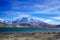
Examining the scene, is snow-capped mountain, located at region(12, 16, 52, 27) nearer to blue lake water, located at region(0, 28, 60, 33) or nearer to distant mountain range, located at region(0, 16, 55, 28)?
distant mountain range, located at region(0, 16, 55, 28)

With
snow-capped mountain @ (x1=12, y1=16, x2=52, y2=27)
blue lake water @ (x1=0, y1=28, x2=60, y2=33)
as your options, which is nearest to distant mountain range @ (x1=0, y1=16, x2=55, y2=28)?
snow-capped mountain @ (x1=12, y1=16, x2=52, y2=27)

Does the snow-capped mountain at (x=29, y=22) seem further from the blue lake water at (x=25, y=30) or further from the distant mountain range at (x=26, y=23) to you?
the blue lake water at (x=25, y=30)

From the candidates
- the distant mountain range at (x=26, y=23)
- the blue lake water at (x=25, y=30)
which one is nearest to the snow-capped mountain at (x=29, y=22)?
the distant mountain range at (x=26, y=23)

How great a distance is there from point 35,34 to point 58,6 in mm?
1116

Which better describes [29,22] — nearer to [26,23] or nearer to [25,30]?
[26,23]

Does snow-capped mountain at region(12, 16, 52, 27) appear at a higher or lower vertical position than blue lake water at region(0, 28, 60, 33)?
higher

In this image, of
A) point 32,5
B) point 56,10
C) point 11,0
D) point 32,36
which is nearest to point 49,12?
point 56,10

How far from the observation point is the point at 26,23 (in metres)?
4.65

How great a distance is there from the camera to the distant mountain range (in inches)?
179

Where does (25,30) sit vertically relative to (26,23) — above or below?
below

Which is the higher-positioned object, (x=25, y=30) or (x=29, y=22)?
(x=29, y=22)

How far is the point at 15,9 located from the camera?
4.61 meters

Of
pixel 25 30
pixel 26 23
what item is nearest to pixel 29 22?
pixel 26 23

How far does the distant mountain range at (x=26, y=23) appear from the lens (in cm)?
456
